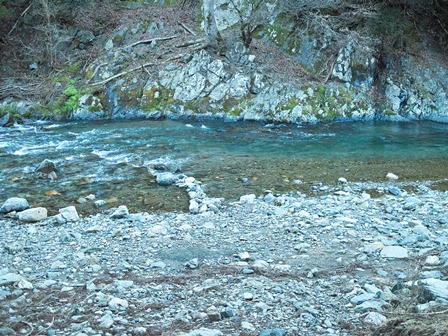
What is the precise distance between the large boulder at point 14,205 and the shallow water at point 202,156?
1.25ft

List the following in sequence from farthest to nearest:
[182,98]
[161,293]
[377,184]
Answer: [182,98] < [377,184] < [161,293]

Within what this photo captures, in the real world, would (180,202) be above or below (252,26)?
below

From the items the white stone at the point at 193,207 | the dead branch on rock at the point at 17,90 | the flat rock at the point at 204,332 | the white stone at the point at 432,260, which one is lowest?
the white stone at the point at 193,207

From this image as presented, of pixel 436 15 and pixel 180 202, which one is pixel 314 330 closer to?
pixel 180 202

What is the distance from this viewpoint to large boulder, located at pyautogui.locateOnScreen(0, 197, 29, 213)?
9.13 metres

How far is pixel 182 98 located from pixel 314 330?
15984mm

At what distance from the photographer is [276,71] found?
65.7ft

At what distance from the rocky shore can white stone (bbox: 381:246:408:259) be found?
A: 0.01m

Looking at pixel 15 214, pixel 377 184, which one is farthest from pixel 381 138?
pixel 15 214

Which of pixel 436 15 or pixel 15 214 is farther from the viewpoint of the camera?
pixel 436 15

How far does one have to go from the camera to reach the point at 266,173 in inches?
469

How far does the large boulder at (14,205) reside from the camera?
913 centimetres

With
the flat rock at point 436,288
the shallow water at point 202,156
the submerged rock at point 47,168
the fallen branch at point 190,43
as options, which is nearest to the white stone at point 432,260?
the flat rock at point 436,288

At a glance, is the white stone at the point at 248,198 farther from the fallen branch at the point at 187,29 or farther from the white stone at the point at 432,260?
the fallen branch at the point at 187,29
